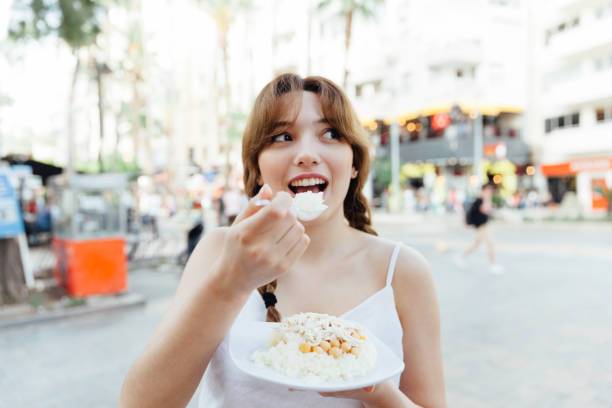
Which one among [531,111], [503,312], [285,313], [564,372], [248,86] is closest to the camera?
[285,313]

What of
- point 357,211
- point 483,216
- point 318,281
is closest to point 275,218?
point 318,281

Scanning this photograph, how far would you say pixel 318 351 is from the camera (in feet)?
3.80

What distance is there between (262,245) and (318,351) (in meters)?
0.42

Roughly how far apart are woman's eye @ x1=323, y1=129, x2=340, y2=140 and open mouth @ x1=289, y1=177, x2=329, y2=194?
0.50 ft

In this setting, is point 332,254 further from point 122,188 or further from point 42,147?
point 42,147

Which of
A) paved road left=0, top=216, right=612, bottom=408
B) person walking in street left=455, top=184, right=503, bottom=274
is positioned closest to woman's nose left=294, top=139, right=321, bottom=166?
paved road left=0, top=216, right=612, bottom=408

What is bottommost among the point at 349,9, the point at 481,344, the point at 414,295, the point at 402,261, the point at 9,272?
the point at 481,344

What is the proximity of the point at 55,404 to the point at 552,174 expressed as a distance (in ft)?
111

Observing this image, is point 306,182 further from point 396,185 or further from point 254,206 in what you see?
point 396,185

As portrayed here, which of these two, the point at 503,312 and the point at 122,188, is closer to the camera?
the point at 503,312

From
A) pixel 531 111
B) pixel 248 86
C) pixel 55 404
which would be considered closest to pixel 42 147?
pixel 248 86

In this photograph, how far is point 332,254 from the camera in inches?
62.4

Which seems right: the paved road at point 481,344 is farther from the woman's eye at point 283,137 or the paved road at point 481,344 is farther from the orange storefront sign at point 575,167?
the orange storefront sign at point 575,167

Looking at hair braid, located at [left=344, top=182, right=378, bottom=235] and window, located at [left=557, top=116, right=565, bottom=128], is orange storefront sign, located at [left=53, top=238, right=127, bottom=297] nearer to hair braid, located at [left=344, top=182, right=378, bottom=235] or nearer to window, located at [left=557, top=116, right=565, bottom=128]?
hair braid, located at [left=344, top=182, right=378, bottom=235]
